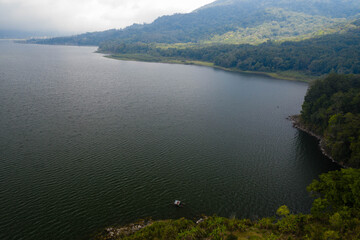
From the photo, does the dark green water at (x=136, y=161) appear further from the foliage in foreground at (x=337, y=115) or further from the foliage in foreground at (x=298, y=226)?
the foliage in foreground at (x=298, y=226)

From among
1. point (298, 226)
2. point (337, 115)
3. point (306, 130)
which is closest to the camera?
point (298, 226)

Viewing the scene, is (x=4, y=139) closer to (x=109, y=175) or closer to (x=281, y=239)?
(x=109, y=175)

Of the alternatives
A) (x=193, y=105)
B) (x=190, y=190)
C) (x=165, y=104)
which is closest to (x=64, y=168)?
(x=190, y=190)

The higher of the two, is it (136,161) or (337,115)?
(337,115)

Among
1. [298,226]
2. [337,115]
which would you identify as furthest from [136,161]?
[337,115]

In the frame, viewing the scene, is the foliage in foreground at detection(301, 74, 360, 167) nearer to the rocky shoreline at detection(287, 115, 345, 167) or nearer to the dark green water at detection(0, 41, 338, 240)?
the rocky shoreline at detection(287, 115, 345, 167)

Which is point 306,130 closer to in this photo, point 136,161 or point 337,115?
point 337,115
